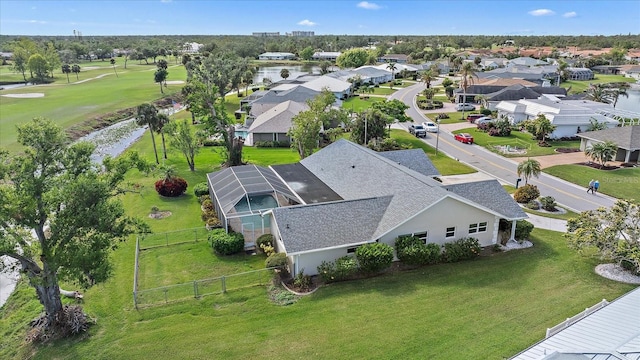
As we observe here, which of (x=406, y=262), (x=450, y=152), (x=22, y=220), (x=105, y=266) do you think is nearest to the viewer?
(x=22, y=220)

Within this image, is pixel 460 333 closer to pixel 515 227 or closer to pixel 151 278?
pixel 515 227

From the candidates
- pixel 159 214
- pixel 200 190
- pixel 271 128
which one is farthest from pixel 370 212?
pixel 271 128

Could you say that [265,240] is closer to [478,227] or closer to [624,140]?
[478,227]

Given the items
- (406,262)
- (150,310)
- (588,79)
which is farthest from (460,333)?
(588,79)

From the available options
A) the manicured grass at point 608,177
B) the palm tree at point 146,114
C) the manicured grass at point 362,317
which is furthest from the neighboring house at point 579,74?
the palm tree at point 146,114

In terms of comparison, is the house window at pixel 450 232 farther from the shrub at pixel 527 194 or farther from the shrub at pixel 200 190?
the shrub at pixel 200 190

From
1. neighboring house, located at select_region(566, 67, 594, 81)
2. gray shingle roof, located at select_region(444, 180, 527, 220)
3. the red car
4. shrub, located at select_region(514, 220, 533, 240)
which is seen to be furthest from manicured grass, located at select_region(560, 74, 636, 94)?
shrub, located at select_region(514, 220, 533, 240)

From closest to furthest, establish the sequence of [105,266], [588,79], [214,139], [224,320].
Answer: [105,266] < [224,320] < [214,139] < [588,79]

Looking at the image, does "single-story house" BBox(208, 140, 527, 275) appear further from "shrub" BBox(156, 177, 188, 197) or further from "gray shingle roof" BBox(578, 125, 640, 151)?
"gray shingle roof" BBox(578, 125, 640, 151)
